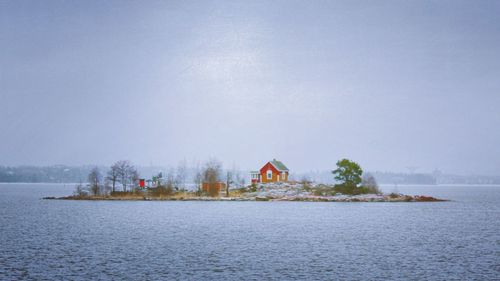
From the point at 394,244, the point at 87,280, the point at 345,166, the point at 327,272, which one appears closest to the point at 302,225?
the point at 394,244

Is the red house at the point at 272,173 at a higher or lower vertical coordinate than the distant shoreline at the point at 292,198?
higher

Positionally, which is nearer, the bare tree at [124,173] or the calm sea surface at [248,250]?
the calm sea surface at [248,250]

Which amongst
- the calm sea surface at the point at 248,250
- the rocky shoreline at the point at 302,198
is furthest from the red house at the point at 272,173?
the calm sea surface at the point at 248,250

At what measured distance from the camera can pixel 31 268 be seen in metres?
30.9

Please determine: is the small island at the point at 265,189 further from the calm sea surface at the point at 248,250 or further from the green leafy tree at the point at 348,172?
the calm sea surface at the point at 248,250

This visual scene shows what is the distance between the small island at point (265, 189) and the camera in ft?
381

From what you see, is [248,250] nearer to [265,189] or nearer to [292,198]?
[292,198]

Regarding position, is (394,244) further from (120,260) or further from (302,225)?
(120,260)

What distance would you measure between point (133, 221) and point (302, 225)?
79.0 feet

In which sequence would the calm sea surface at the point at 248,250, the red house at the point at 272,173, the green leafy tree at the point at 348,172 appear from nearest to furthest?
the calm sea surface at the point at 248,250, the green leafy tree at the point at 348,172, the red house at the point at 272,173

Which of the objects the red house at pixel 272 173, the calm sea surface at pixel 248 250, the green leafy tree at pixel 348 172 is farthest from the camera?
the red house at pixel 272 173

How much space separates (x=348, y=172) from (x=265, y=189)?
25.1m

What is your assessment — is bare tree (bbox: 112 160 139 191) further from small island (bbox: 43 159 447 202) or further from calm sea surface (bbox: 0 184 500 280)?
calm sea surface (bbox: 0 184 500 280)

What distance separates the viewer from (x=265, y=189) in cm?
12756
